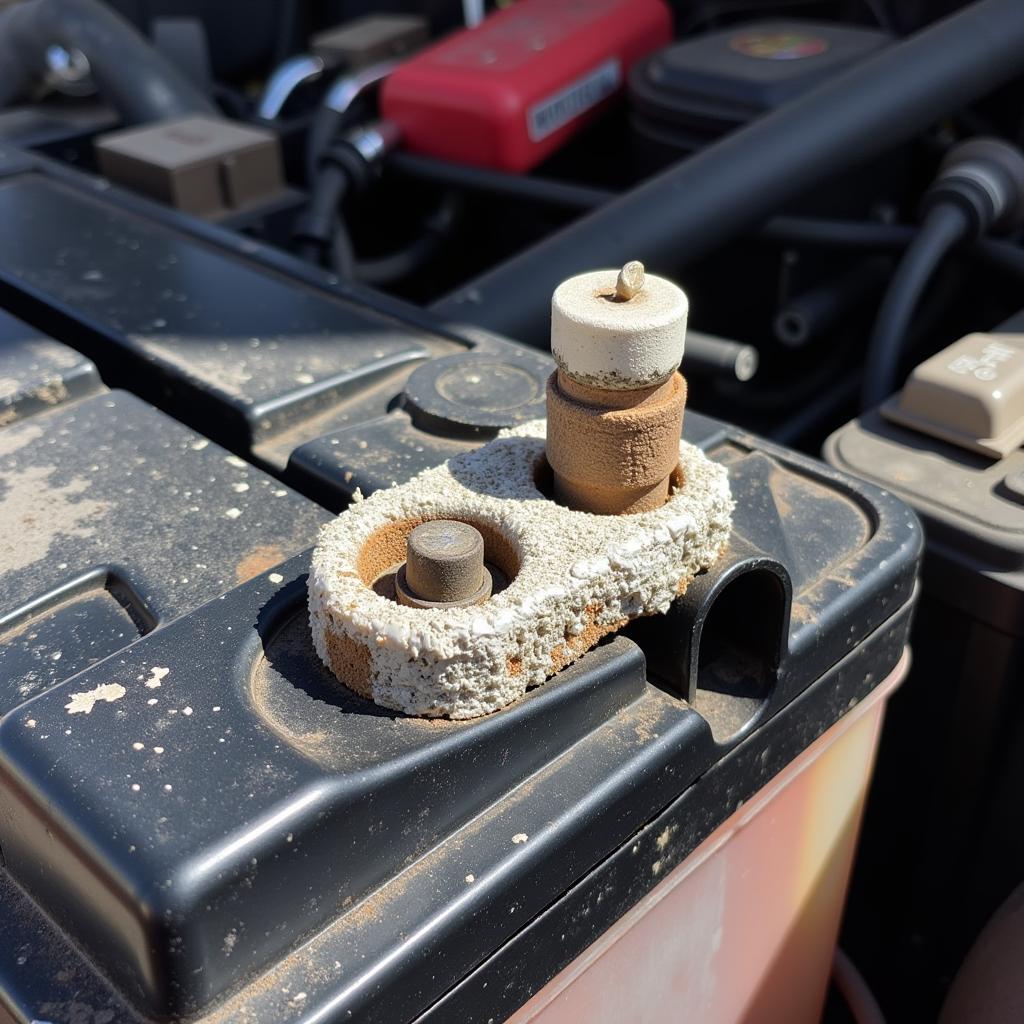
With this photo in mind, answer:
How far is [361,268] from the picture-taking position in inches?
59.6

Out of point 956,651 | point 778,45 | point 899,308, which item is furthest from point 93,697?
→ point 778,45

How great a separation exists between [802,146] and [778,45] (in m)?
0.41

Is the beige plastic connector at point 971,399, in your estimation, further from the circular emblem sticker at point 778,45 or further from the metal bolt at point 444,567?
the circular emblem sticker at point 778,45

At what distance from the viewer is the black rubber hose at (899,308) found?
1.02 m

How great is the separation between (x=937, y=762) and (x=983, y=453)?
0.24 m

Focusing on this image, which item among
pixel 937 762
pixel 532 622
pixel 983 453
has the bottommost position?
pixel 937 762

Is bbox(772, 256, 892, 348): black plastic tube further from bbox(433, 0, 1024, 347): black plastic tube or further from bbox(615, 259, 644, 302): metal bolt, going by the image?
bbox(615, 259, 644, 302): metal bolt

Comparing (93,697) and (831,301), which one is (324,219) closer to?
(831,301)

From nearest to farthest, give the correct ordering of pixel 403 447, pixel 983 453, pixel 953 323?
pixel 403 447, pixel 983 453, pixel 953 323

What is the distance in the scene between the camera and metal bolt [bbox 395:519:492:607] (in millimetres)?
457

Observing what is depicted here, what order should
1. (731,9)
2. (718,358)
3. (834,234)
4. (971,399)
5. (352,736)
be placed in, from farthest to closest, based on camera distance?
(731,9), (834,234), (718,358), (971,399), (352,736)

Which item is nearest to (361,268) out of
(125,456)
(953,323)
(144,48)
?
(144,48)

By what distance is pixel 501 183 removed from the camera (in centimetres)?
141

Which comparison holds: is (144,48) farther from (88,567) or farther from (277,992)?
(277,992)
